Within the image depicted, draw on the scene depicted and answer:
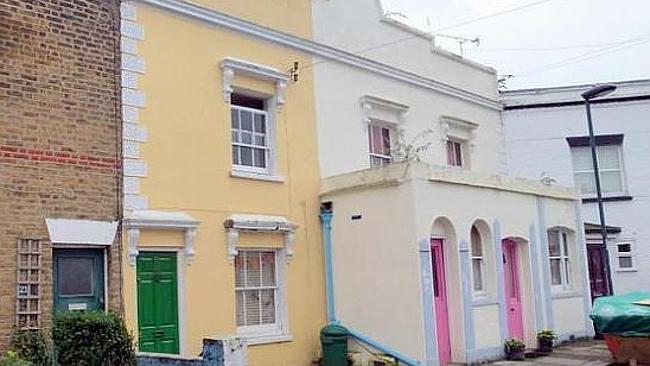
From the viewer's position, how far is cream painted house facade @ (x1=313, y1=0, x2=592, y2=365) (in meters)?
14.6

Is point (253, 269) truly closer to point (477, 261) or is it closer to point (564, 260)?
point (477, 261)

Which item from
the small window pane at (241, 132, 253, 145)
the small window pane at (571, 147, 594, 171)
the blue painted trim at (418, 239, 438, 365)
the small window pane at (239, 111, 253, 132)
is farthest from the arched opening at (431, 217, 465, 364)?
the small window pane at (571, 147, 594, 171)

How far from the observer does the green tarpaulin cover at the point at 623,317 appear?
15.1 meters

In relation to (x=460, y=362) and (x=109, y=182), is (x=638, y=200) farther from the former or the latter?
(x=109, y=182)

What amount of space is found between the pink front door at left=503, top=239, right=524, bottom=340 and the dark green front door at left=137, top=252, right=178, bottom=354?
7.89 metres

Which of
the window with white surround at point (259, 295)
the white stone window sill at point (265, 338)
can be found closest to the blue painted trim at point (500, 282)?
the white stone window sill at point (265, 338)

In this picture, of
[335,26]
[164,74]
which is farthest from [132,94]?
[335,26]

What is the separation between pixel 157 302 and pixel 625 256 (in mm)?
16752

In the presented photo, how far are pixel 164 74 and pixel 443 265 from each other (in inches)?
263

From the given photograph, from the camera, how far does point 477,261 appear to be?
16.9 m

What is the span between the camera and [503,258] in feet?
57.4

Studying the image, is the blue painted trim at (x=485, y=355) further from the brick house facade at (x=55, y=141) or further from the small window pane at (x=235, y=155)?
the brick house facade at (x=55, y=141)

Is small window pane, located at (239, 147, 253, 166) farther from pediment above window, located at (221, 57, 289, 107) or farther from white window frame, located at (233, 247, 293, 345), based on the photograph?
white window frame, located at (233, 247, 293, 345)

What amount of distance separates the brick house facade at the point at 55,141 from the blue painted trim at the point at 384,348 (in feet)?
16.1
